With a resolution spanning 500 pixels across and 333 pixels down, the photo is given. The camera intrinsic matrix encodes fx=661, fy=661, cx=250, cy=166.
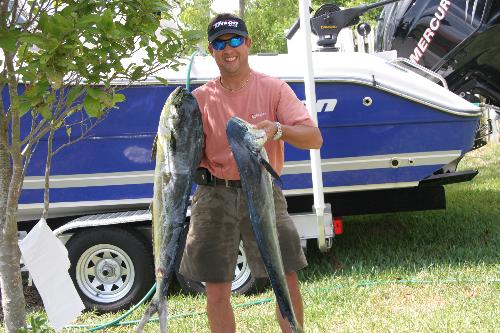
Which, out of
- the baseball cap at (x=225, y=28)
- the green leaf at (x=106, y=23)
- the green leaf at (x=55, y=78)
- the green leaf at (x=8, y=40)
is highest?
the baseball cap at (x=225, y=28)

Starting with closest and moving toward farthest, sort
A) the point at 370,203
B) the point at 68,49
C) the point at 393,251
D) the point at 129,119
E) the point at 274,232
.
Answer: the point at 68,49 → the point at 274,232 → the point at 129,119 → the point at 370,203 → the point at 393,251

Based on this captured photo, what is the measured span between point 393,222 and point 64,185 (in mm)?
4072

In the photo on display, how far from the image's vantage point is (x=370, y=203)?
5.95 m

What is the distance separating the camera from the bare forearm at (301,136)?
2908 millimetres

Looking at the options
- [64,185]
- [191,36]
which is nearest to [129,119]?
[64,185]

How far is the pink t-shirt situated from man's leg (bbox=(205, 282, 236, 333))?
1.91ft


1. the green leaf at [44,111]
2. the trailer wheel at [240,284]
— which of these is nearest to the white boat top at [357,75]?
the trailer wheel at [240,284]

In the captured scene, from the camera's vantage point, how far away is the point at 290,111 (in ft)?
10.3

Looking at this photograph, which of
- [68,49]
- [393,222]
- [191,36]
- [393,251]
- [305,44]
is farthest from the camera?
[393,222]

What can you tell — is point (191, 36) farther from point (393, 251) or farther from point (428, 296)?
point (393, 251)

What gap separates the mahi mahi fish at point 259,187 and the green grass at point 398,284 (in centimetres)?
192

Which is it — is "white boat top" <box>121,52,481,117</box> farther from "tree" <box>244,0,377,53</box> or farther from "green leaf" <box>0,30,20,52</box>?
"tree" <box>244,0,377,53</box>

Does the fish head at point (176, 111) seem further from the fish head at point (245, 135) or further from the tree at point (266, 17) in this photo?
the tree at point (266, 17)

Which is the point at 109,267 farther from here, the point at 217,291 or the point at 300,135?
the point at 300,135
